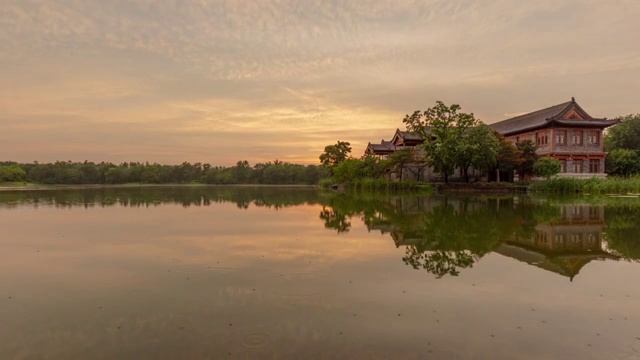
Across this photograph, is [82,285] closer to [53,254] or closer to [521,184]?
[53,254]

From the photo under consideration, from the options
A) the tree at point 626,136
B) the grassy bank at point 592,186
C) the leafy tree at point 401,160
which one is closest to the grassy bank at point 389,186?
the leafy tree at point 401,160

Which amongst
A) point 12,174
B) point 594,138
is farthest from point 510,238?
point 12,174

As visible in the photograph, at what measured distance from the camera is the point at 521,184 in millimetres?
40156

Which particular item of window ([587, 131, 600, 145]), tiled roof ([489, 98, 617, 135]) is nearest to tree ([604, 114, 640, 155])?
window ([587, 131, 600, 145])

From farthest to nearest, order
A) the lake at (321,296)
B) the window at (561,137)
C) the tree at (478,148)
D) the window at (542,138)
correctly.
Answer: the window at (542,138)
the window at (561,137)
the tree at (478,148)
the lake at (321,296)

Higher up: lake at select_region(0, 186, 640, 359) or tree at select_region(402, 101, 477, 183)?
tree at select_region(402, 101, 477, 183)

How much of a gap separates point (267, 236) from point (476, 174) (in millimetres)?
41707

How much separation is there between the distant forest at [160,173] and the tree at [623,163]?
57203 mm

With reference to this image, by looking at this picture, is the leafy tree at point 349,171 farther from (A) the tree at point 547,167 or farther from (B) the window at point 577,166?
(B) the window at point 577,166

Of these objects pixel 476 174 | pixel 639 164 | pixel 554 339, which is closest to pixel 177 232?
pixel 554 339

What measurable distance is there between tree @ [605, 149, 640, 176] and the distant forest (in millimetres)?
57203

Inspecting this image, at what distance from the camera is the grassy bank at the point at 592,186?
108 ft

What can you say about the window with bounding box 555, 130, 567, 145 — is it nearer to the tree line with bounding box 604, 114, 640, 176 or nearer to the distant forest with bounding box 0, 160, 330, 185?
the tree line with bounding box 604, 114, 640, 176

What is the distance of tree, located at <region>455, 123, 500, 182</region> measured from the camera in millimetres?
37344
